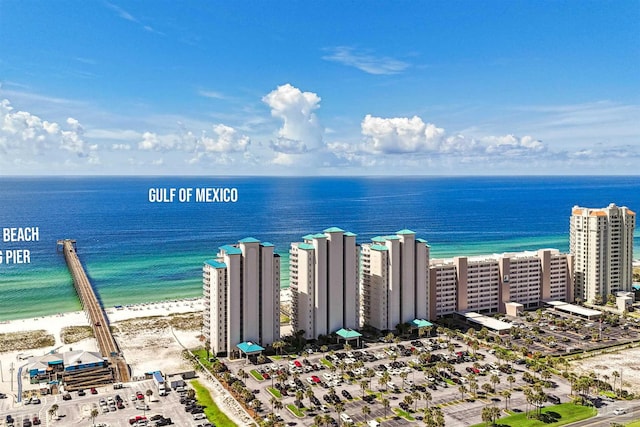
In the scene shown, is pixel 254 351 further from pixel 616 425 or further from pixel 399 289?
pixel 616 425

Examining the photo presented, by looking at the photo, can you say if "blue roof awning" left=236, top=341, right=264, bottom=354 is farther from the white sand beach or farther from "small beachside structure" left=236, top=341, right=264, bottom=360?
the white sand beach

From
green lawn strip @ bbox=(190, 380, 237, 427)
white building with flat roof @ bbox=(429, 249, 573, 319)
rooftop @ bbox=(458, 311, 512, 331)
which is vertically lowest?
green lawn strip @ bbox=(190, 380, 237, 427)

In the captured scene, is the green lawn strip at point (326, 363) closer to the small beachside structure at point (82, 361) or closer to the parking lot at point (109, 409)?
the parking lot at point (109, 409)

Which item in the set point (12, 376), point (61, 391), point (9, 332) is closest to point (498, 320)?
point (61, 391)

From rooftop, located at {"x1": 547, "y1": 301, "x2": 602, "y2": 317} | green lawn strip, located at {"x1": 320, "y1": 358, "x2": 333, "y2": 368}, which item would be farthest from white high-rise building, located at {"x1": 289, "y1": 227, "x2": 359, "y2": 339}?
rooftop, located at {"x1": 547, "y1": 301, "x2": 602, "y2": 317}

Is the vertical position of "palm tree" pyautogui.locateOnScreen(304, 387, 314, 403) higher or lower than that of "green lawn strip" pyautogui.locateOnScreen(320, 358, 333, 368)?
higher

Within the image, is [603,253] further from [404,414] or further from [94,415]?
[94,415]
